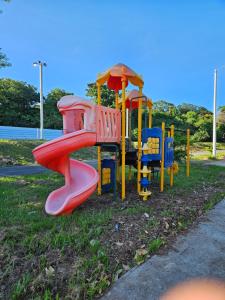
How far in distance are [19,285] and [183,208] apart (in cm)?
302

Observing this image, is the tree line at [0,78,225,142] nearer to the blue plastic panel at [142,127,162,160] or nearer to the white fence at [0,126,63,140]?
the white fence at [0,126,63,140]

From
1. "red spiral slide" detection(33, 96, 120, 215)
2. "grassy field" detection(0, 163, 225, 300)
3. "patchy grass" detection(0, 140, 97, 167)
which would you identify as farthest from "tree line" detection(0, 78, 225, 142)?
"grassy field" detection(0, 163, 225, 300)

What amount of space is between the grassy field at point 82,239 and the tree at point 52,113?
2202cm

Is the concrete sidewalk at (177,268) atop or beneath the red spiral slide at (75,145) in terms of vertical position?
beneath

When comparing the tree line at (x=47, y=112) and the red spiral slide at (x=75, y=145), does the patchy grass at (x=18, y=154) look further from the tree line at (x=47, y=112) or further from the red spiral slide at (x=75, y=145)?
the tree line at (x=47, y=112)

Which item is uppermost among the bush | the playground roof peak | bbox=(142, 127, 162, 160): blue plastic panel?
the playground roof peak

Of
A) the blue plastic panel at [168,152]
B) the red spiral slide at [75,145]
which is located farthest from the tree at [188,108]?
the red spiral slide at [75,145]

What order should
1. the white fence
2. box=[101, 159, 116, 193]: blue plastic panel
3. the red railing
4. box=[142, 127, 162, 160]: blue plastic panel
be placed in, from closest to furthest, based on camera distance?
the red railing < box=[101, 159, 116, 193]: blue plastic panel < box=[142, 127, 162, 160]: blue plastic panel < the white fence

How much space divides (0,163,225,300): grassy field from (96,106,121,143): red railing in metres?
1.20

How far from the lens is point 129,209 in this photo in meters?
4.10

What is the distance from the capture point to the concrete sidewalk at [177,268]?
6.88 ft

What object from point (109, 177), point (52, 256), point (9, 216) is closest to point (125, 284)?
point (52, 256)

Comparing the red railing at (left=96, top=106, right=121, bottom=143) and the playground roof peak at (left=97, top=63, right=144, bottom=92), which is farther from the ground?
the playground roof peak at (left=97, top=63, right=144, bottom=92)

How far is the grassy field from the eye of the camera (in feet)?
7.04
